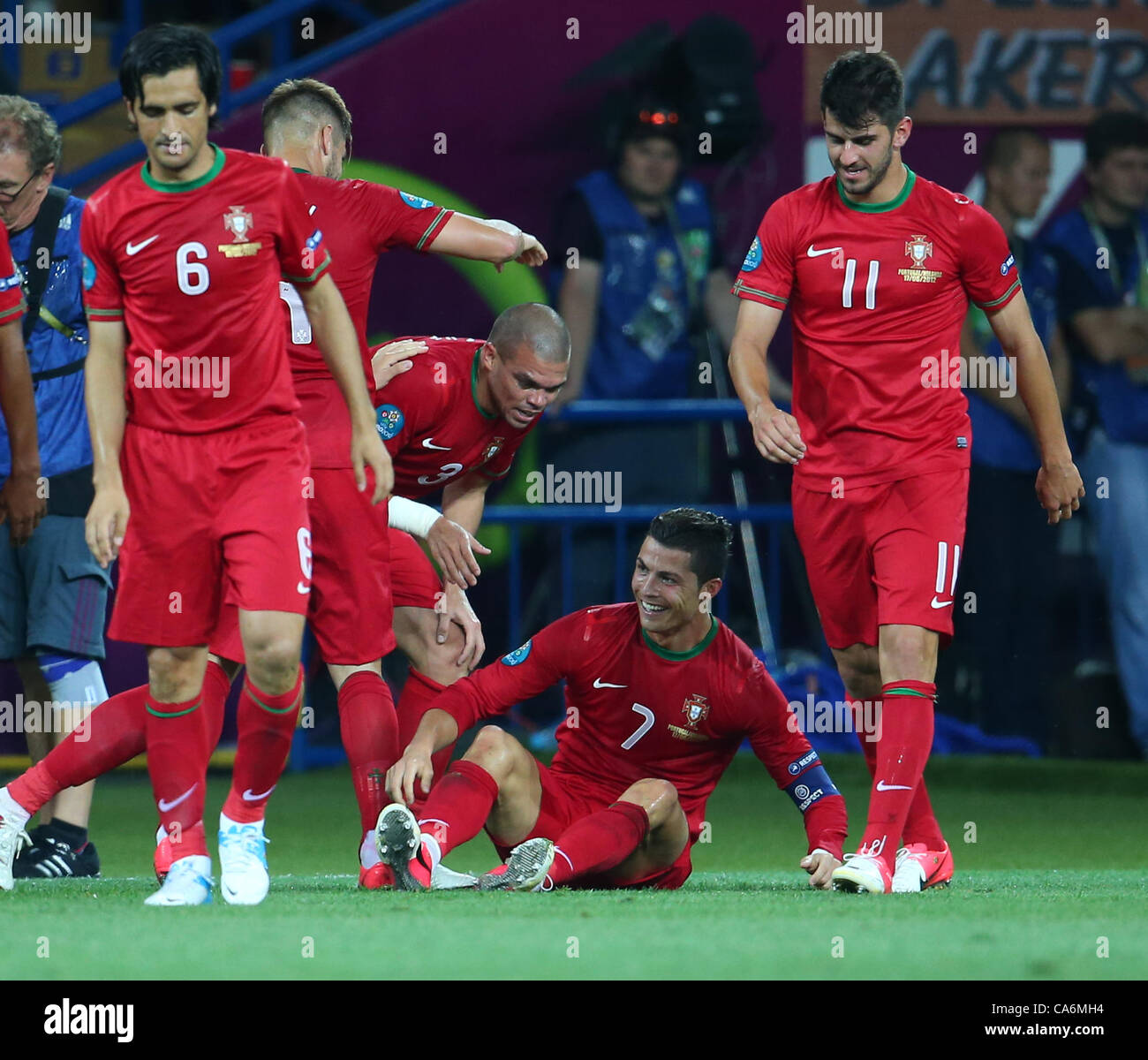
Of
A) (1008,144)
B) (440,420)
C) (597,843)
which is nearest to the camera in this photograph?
(597,843)

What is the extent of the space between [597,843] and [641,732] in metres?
0.49

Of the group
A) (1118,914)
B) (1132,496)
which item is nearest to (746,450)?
(1132,496)

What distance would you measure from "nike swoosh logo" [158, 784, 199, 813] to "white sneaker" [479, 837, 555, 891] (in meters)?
0.73

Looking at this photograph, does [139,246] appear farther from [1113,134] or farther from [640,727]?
[1113,134]

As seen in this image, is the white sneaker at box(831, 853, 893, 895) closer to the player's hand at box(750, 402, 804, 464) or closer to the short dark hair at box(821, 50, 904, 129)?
the player's hand at box(750, 402, 804, 464)

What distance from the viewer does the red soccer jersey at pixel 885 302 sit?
5160mm

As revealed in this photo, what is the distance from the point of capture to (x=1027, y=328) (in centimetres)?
529

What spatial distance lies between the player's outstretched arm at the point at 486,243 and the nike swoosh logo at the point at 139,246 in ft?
3.43

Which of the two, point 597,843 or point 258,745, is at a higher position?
point 258,745

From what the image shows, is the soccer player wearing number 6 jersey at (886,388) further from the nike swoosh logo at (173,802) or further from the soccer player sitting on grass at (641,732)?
the nike swoosh logo at (173,802)

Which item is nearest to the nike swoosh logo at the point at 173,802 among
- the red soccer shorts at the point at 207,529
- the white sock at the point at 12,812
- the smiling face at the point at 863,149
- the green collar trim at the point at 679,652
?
the red soccer shorts at the point at 207,529

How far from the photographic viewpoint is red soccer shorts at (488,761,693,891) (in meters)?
5.10

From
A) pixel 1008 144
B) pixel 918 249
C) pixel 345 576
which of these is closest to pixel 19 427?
pixel 345 576

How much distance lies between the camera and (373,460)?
4406mm
